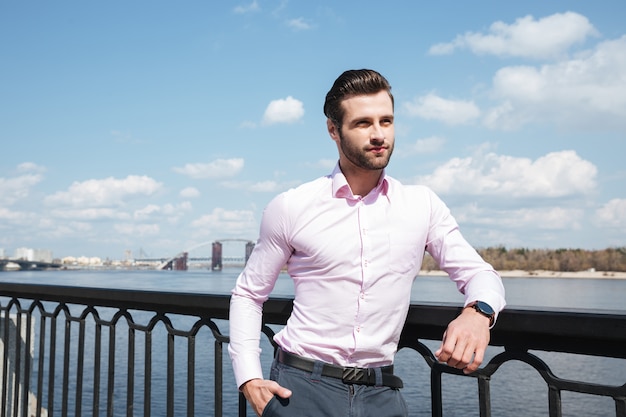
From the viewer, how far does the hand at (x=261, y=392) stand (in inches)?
75.8

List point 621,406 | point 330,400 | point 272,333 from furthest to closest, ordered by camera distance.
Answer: point 272,333 → point 330,400 → point 621,406

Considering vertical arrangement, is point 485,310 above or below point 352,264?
below

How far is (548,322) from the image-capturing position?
5.49 feet

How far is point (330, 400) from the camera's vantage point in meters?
1.88

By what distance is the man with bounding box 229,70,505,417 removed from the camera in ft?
6.21

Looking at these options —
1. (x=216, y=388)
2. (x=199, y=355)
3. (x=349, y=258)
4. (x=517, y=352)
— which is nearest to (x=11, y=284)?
(x=216, y=388)

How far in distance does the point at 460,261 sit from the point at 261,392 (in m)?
0.79

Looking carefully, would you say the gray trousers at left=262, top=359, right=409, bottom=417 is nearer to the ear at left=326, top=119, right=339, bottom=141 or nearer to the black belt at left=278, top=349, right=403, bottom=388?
the black belt at left=278, top=349, right=403, bottom=388

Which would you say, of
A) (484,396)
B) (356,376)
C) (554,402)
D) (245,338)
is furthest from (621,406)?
(245,338)

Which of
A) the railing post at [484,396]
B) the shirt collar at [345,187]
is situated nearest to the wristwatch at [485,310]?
the railing post at [484,396]

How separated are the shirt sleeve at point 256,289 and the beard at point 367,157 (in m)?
0.28

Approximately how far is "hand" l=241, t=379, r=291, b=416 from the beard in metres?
0.77

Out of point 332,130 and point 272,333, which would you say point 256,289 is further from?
point 332,130

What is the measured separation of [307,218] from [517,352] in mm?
781
